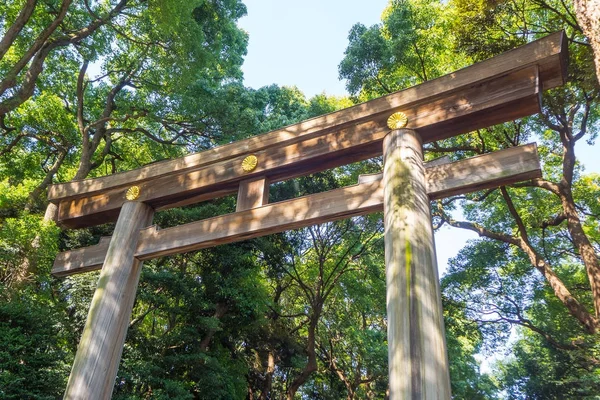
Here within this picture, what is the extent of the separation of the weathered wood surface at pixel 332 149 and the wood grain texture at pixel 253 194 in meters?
0.08

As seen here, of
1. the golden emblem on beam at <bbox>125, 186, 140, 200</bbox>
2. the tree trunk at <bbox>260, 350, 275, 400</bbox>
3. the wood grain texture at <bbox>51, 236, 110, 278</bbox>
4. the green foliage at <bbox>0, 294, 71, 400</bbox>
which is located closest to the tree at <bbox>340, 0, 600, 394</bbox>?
the tree trunk at <bbox>260, 350, 275, 400</bbox>

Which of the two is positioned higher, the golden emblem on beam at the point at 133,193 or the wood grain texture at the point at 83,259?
the golden emblem on beam at the point at 133,193

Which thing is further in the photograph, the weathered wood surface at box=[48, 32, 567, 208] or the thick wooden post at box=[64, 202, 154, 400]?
the thick wooden post at box=[64, 202, 154, 400]

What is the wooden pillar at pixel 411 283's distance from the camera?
2.48 metres

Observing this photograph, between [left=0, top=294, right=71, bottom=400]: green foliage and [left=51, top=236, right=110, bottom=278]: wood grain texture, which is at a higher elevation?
[left=51, top=236, right=110, bottom=278]: wood grain texture

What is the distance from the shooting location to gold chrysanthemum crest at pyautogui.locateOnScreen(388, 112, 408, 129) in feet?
11.3

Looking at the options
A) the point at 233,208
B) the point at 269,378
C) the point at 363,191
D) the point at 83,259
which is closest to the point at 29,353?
the point at 83,259

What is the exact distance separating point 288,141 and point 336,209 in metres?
0.94

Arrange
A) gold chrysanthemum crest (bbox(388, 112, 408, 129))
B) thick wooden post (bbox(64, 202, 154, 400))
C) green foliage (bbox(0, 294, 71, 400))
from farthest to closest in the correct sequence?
green foliage (bbox(0, 294, 71, 400)) < thick wooden post (bbox(64, 202, 154, 400)) < gold chrysanthemum crest (bbox(388, 112, 408, 129))

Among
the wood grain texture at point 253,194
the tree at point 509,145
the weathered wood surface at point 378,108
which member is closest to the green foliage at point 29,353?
the weathered wood surface at point 378,108

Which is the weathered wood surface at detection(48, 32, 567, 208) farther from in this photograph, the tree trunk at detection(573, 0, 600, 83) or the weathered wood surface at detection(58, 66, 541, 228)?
the tree trunk at detection(573, 0, 600, 83)

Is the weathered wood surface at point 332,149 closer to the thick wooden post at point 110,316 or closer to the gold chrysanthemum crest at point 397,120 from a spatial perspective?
the gold chrysanthemum crest at point 397,120

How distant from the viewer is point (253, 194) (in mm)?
4031

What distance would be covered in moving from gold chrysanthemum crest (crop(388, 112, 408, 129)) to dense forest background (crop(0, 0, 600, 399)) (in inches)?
184
